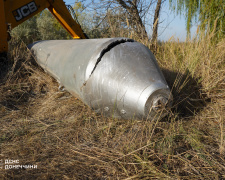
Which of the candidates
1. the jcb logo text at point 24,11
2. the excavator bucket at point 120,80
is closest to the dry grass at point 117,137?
the excavator bucket at point 120,80

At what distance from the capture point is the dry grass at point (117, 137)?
1367 millimetres

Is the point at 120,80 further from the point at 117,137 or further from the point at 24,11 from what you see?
the point at 24,11

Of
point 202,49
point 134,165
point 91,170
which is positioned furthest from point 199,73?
point 91,170

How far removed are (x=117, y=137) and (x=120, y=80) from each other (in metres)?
0.56

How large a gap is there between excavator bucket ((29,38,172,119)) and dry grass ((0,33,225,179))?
168 millimetres

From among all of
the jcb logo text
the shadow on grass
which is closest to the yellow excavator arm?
the jcb logo text

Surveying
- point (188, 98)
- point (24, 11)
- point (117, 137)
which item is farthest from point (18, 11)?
point (188, 98)

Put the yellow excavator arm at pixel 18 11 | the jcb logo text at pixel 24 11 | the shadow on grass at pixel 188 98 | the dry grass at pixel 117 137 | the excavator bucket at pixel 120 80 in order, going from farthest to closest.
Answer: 1. the jcb logo text at pixel 24 11
2. the yellow excavator arm at pixel 18 11
3. the shadow on grass at pixel 188 98
4. the excavator bucket at pixel 120 80
5. the dry grass at pixel 117 137

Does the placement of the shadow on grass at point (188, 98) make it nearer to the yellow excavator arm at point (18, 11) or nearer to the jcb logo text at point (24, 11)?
the yellow excavator arm at point (18, 11)

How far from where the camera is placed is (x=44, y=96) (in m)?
3.11

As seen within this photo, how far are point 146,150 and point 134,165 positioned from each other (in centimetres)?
24

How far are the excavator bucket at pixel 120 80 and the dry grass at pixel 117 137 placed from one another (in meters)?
0.17

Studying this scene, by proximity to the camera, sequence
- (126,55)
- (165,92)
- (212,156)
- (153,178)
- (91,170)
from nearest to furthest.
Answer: (153,178)
(91,170)
(212,156)
(165,92)
(126,55)

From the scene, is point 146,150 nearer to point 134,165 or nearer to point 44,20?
point 134,165
